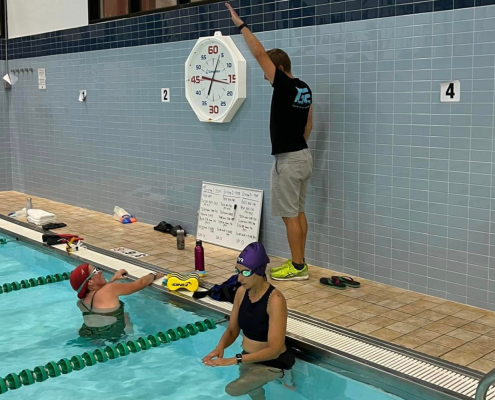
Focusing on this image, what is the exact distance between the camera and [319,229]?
630cm

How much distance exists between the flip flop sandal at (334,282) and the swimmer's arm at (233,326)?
5.81 feet

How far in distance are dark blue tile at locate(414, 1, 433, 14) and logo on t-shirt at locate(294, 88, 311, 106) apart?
3.62ft

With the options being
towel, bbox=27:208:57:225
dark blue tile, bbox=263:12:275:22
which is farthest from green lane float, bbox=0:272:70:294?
dark blue tile, bbox=263:12:275:22

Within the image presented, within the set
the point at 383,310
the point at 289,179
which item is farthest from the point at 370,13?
the point at 383,310

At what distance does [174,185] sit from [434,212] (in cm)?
359

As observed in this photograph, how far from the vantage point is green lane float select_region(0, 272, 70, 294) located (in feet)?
19.5

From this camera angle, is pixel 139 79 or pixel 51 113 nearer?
pixel 139 79

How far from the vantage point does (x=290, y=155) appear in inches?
228

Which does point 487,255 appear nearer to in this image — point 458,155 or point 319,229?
point 458,155

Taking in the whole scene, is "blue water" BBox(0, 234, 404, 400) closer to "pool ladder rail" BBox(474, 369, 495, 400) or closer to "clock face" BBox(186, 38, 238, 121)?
"pool ladder rail" BBox(474, 369, 495, 400)

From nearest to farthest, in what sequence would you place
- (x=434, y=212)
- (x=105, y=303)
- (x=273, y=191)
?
(x=105, y=303) → (x=434, y=212) → (x=273, y=191)

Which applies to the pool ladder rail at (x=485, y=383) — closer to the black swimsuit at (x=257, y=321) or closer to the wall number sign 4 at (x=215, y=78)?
the black swimsuit at (x=257, y=321)

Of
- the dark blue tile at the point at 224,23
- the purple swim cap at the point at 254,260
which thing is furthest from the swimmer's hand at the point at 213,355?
the dark blue tile at the point at 224,23

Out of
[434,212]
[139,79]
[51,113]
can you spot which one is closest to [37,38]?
[51,113]
